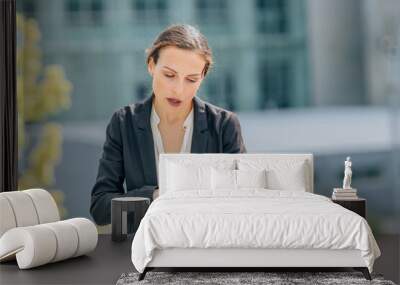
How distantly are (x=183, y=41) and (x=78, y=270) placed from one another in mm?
3201

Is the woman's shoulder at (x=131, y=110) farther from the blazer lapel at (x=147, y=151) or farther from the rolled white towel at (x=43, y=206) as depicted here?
the rolled white towel at (x=43, y=206)

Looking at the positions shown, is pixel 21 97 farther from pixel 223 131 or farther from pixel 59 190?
pixel 223 131

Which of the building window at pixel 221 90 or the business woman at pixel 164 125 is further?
the building window at pixel 221 90

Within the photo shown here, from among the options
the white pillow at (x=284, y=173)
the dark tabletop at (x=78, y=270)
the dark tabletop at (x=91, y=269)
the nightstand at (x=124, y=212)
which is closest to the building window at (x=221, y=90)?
the white pillow at (x=284, y=173)

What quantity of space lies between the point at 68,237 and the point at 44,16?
321cm

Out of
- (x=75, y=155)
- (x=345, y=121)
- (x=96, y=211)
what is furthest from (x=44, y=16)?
(x=345, y=121)

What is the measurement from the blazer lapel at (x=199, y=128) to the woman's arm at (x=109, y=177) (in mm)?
670

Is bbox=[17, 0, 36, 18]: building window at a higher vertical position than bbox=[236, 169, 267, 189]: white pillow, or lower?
higher

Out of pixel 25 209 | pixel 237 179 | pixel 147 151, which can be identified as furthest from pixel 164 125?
pixel 25 209

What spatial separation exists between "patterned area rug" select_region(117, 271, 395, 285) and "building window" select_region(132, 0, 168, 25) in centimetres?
344

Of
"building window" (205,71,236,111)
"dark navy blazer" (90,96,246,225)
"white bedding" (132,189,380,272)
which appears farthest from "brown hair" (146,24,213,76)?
"white bedding" (132,189,380,272)

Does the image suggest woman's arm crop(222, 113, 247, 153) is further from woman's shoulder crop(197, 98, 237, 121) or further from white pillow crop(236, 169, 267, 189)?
white pillow crop(236, 169, 267, 189)

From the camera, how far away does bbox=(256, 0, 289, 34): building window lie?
8562 millimetres

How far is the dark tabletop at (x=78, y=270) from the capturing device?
19.0 ft
